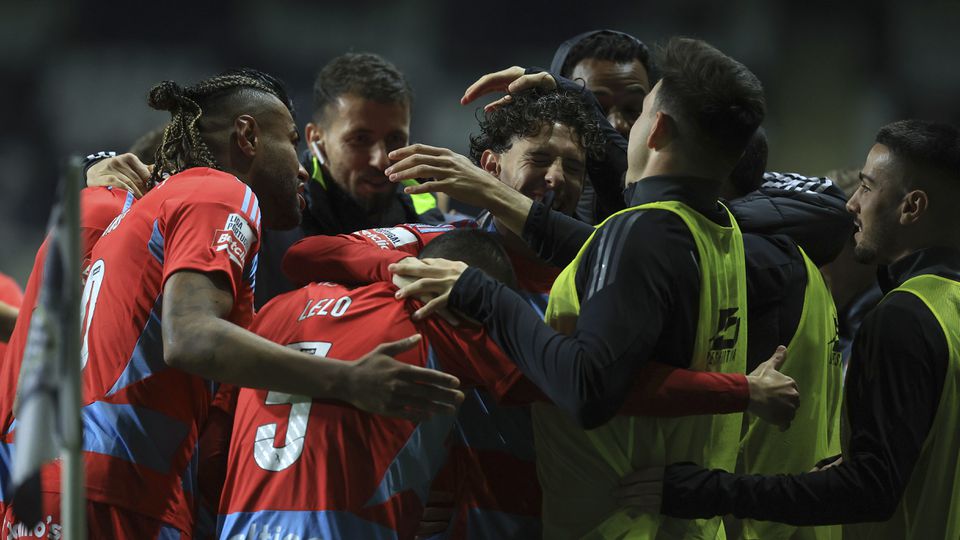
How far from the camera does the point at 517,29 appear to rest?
870 centimetres

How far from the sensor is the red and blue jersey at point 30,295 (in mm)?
3061

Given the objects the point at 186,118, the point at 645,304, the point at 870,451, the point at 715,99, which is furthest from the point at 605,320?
the point at 186,118

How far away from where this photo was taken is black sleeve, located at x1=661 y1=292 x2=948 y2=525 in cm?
270

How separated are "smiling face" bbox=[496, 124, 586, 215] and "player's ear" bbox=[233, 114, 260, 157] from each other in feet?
2.55

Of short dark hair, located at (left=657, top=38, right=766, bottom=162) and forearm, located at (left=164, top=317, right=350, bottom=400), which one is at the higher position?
short dark hair, located at (left=657, top=38, right=766, bottom=162)

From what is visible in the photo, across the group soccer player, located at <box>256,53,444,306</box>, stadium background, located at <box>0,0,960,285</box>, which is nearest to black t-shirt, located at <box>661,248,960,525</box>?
soccer player, located at <box>256,53,444,306</box>

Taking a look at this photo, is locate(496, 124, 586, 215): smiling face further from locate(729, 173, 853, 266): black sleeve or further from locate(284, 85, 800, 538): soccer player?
locate(729, 173, 853, 266): black sleeve

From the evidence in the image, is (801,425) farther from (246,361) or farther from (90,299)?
(90,299)

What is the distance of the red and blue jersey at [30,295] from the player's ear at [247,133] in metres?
0.52

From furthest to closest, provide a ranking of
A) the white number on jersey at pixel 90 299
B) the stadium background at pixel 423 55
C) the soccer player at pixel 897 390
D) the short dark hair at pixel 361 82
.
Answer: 1. the stadium background at pixel 423 55
2. the short dark hair at pixel 361 82
3. the white number on jersey at pixel 90 299
4. the soccer player at pixel 897 390

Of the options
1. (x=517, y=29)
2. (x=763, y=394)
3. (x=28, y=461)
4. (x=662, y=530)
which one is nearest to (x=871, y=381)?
(x=763, y=394)

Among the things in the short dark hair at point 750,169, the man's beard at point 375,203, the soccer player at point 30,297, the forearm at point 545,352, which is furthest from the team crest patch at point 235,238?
the man's beard at point 375,203

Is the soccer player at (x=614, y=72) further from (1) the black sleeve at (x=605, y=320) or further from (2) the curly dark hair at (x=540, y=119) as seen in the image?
(1) the black sleeve at (x=605, y=320)

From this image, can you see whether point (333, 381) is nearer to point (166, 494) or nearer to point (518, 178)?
point (166, 494)
